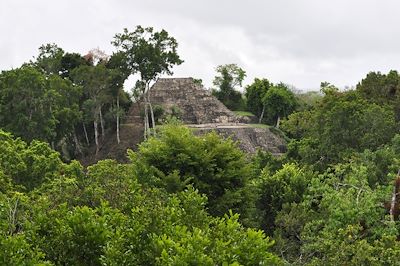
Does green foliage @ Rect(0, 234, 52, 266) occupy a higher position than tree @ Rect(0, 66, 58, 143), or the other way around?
tree @ Rect(0, 66, 58, 143)

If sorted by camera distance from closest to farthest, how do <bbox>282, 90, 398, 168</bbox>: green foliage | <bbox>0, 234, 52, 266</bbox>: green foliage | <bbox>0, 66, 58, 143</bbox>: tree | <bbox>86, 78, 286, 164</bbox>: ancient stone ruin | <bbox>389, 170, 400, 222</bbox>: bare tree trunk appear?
1. <bbox>0, 234, 52, 266</bbox>: green foliage
2. <bbox>389, 170, 400, 222</bbox>: bare tree trunk
3. <bbox>282, 90, 398, 168</bbox>: green foliage
4. <bbox>0, 66, 58, 143</bbox>: tree
5. <bbox>86, 78, 286, 164</bbox>: ancient stone ruin

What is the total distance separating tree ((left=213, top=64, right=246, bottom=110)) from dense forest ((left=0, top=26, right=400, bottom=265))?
596cm

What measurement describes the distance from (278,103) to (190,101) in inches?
276

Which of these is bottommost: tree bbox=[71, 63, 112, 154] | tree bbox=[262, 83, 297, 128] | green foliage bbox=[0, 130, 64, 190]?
green foliage bbox=[0, 130, 64, 190]

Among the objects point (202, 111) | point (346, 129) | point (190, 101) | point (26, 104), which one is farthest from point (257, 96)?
point (26, 104)

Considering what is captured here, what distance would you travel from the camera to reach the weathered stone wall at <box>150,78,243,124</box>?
42938mm

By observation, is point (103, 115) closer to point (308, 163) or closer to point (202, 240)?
point (308, 163)

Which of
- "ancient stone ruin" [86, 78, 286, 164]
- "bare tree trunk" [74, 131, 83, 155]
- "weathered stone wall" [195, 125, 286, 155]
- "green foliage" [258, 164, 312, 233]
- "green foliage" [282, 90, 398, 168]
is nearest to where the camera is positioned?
"green foliage" [258, 164, 312, 233]

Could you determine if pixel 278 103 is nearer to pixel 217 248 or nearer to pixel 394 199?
pixel 394 199

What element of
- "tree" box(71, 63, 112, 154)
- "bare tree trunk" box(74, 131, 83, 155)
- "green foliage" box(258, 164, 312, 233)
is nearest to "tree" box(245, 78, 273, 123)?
"tree" box(71, 63, 112, 154)

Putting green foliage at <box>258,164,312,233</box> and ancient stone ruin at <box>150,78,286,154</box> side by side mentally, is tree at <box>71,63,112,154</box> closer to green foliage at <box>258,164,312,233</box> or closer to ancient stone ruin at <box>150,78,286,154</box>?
ancient stone ruin at <box>150,78,286,154</box>

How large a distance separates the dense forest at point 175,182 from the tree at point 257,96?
201 cm

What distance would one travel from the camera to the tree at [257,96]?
4635 centimetres

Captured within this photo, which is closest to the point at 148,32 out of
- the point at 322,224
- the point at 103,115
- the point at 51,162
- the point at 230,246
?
the point at 103,115
